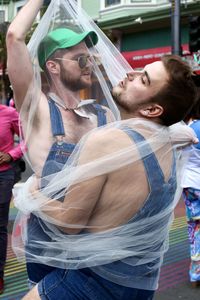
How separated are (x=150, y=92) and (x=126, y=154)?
0.27 metres

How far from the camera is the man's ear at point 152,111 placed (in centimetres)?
185

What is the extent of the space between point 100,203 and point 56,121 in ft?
1.50

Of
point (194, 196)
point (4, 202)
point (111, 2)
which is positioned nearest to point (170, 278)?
point (194, 196)

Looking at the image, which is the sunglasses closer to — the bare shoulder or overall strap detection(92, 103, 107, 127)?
overall strap detection(92, 103, 107, 127)

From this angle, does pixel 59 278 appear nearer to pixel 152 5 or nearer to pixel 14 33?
pixel 14 33

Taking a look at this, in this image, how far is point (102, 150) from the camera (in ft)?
5.71

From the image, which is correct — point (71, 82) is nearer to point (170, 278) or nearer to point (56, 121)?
point (56, 121)

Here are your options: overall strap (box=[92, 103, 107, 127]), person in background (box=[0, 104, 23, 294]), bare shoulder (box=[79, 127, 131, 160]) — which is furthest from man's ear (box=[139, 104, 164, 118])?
person in background (box=[0, 104, 23, 294])

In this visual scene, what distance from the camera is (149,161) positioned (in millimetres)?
1783

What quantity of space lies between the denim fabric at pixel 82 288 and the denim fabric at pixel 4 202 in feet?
7.67

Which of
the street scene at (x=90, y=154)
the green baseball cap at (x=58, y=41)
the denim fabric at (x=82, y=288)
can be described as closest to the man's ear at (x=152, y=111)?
the street scene at (x=90, y=154)

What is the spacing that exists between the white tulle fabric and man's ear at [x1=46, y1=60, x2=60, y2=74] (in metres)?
0.07

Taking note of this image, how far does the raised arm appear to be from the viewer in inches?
75.6

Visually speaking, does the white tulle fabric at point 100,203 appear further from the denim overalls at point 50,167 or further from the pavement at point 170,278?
the pavement at point 170,278
